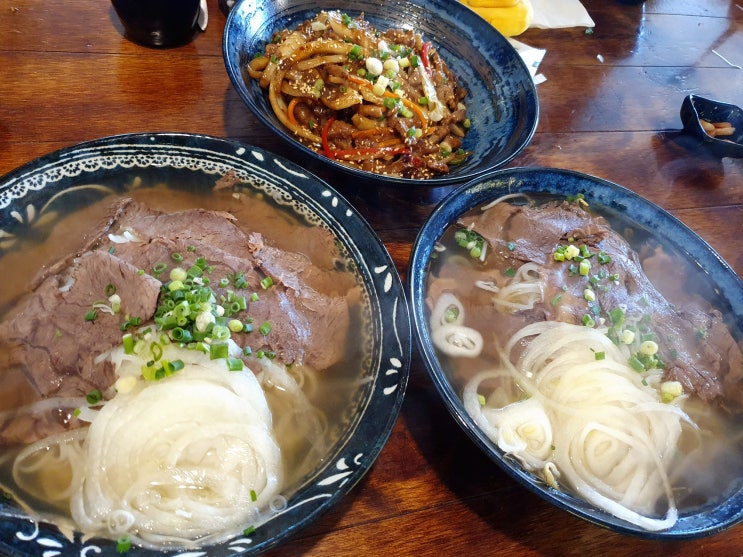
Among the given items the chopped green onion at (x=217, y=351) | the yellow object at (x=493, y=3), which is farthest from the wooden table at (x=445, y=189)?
the chopped green onion at (x=217, y=351)

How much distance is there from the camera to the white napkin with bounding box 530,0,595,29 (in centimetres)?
340

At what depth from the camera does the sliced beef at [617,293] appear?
1856 millimetres

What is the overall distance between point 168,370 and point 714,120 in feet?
10.7

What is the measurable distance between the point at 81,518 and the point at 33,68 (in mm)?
1930

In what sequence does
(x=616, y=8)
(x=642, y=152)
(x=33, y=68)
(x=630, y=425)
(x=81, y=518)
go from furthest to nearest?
(x=616, y=8)
(x=642, y=152)
(x=33, y=68)
(x=630, y=425)
(x=81, y=518)

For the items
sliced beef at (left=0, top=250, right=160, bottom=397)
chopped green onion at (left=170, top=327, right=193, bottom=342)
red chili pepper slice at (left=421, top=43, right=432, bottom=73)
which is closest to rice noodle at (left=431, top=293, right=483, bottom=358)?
chopped green onion at (left=170, top=327, right=193, bottom=342)

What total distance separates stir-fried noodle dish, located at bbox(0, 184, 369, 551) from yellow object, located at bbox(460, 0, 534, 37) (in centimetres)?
203

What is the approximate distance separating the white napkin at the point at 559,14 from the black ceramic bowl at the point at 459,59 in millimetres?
951

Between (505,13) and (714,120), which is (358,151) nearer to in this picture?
(505,13)

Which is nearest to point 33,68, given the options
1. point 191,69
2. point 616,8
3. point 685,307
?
point 191,69

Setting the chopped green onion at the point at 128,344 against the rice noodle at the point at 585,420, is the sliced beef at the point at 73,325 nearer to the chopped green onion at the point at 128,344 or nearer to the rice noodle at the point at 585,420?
the chopped green onion at the point at 128,344

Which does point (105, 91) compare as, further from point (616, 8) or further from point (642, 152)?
point (616, 8)

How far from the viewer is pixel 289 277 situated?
5.83ft

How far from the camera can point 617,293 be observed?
6.39 ft
